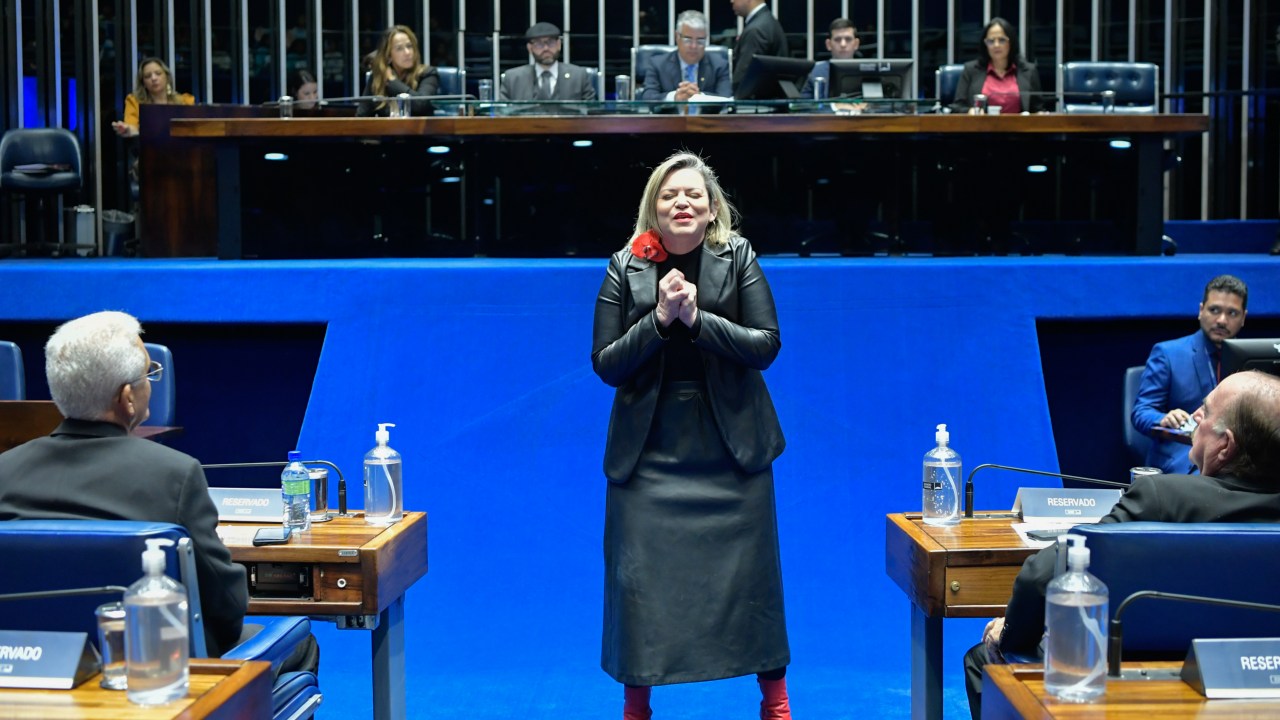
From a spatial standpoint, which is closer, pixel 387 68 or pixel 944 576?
pixel 944 576

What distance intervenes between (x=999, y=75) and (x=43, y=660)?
20.6 ft

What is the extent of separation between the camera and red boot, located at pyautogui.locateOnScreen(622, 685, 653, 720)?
3043 millimetres

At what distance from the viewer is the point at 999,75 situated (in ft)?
23.2

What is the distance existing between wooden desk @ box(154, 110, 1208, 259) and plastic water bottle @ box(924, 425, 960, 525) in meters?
3.19

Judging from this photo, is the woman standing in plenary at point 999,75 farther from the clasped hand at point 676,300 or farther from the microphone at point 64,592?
the microphone at point 64,592

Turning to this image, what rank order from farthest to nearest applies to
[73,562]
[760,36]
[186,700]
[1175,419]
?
[760,36] < [1175,419] < [73,562] < [186,700]

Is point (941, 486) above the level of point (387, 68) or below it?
below

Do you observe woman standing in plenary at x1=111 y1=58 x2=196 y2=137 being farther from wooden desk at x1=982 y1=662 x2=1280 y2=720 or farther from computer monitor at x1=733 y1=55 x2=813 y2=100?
wooden desk at x1=982 y1=662 x2=1280 y2=720

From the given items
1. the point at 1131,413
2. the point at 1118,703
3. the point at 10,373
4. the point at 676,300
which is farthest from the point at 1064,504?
the point at 10,373

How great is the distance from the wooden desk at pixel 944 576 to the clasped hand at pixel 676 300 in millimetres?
687

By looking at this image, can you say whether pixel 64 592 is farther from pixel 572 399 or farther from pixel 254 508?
pixel 572 399

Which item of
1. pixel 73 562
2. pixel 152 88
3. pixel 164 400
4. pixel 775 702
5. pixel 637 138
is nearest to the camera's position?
pixel 73 562

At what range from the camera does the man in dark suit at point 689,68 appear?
695cm

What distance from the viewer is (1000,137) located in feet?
20.0
